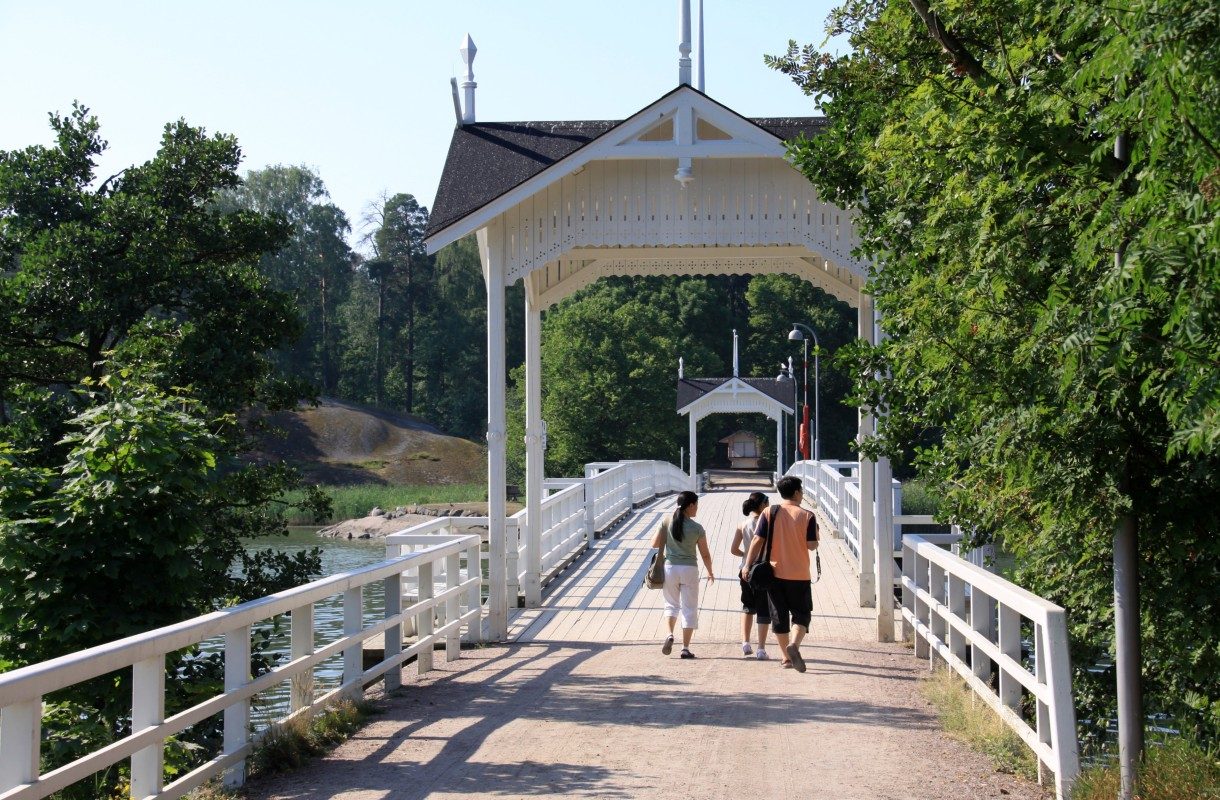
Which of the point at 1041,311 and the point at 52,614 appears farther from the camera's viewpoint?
the point at 52,614

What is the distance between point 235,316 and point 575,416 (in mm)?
51052

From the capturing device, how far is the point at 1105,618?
805 cm

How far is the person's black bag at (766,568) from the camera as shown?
37.5 ft

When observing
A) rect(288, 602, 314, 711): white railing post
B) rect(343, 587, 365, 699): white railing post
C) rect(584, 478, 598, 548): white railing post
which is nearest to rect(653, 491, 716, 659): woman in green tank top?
rect(343, 587, 365, 699): white railing post

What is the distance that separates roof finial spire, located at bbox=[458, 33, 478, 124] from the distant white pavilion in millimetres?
1091

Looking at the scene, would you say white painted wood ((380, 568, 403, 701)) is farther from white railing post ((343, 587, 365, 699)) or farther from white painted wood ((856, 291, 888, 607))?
white painted wood ((856, 291, 888, 607))

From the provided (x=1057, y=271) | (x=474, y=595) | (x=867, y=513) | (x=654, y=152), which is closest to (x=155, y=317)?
(x=474, y=595)

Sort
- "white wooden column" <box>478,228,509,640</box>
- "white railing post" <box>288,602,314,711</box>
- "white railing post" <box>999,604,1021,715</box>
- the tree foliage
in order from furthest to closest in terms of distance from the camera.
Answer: "white wooden column" <box>478,228,509,640</box> < "white railing post" <box>288,602,314,711</box> < "white railing post" <box>999,604,1021,715</box> < the tree foliage

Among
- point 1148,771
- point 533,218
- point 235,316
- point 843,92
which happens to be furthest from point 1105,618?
point 235,316

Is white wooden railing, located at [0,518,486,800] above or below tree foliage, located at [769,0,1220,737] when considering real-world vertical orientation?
below

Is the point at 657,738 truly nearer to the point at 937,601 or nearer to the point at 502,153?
the point at 937,601

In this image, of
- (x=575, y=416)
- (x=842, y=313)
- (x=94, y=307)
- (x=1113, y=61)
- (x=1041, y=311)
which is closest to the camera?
(x=1113, y=61)

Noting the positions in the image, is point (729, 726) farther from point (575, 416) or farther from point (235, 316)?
point (575, 416)

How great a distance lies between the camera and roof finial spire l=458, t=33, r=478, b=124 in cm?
1562
